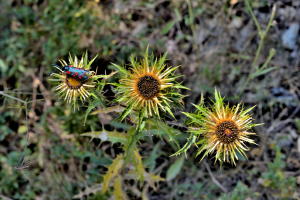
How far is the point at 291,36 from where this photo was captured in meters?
4.16

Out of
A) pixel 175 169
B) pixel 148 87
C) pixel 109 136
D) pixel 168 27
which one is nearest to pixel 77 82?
pixel 148 87

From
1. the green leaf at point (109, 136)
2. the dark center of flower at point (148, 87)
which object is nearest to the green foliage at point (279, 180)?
the green leaf at point (109, 136)

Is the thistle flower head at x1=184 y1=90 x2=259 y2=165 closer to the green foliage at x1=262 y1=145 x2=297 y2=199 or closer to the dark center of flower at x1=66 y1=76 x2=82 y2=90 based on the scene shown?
the dark center of flower at x1=66 y1=76 x2=82 y2=90

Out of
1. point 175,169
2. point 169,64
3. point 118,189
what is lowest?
point 118,189

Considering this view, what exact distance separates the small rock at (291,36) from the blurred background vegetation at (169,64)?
0.05ft

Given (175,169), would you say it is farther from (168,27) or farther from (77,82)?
(168,27)

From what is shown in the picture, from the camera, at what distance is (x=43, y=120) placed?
418 cm

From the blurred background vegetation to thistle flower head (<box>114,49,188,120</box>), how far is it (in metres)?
1.55

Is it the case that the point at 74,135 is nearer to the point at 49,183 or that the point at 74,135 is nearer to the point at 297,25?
the point at 49,183

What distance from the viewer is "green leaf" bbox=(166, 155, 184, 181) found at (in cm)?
368

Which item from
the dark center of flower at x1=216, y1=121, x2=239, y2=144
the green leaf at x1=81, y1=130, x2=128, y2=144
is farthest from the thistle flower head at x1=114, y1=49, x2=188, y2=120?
the green leaf at x1=81, y1=130, x2=128, y2=144

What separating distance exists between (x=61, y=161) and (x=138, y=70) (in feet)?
8.95

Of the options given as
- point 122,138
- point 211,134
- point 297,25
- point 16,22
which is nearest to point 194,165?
point 122,138

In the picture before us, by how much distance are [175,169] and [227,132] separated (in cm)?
178
